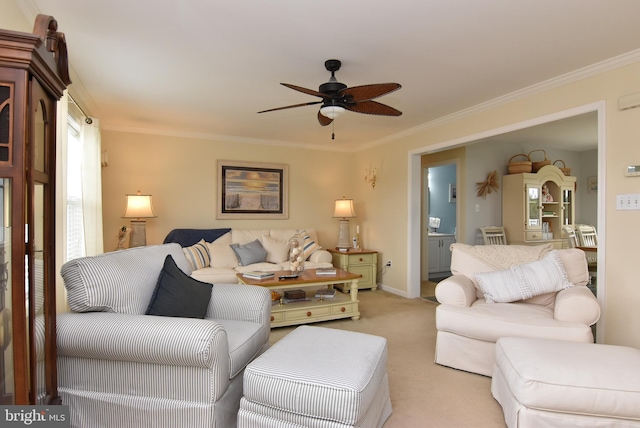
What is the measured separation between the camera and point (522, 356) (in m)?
1.79

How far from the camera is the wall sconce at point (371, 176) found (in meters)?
5.34

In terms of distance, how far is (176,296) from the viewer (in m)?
1.97

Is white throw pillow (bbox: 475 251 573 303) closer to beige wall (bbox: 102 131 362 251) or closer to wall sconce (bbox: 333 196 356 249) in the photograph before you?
wall sconce (bbox: 333 196 356 249)

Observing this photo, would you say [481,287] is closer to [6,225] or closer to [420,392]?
[420,392]

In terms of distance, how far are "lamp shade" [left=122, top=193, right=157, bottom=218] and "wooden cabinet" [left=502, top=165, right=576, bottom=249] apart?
4.98 meters

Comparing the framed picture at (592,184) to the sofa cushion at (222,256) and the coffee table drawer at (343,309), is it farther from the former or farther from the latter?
the sofa cushion at (222,256)

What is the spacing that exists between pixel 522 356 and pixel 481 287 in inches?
36.2

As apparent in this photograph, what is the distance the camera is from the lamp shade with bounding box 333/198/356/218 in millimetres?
5334

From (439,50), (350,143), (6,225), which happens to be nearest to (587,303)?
(439,50)

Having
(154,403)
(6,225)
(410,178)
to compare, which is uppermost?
(410,178)

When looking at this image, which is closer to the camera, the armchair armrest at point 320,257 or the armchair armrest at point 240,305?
the armchair armrest at point 240,305

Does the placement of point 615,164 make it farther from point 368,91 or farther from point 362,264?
point 362,264

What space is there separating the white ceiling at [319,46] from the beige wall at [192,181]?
1.03 meters

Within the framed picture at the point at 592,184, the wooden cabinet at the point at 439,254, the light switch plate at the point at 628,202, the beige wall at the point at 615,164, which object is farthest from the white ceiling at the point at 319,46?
the framed picture at the point at 592,184
